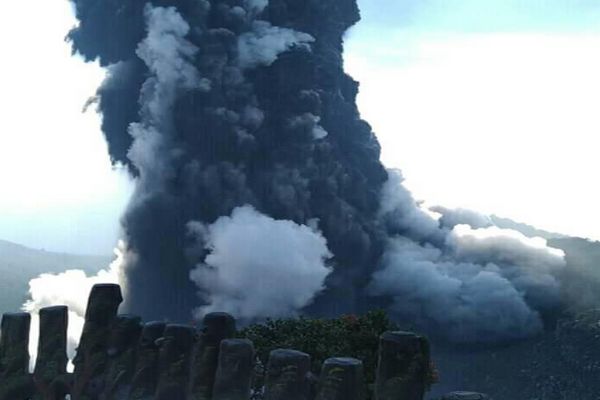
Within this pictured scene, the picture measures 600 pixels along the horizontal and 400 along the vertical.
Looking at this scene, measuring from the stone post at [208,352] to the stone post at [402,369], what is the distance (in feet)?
16.3

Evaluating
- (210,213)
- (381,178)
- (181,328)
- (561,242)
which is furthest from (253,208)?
(181,328)

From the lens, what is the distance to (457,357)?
109375mm

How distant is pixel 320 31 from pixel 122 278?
2168 inches

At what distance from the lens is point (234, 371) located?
58.3 feet

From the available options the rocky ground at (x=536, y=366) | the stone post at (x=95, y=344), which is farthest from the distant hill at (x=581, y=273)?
the stone post at (x=95, y=344)

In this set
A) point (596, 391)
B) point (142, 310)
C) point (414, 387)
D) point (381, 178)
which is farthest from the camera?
point (381, 178)

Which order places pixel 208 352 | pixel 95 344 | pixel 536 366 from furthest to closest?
pixel 536 366 < pixel 95 344 < pixel 208 352

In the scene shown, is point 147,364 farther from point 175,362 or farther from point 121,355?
point 175,362

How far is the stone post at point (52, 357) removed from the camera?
21766mm

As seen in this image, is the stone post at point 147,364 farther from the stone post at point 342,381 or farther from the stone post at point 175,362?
the stone post at point 342,381

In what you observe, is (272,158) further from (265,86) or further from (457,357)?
(457,357)

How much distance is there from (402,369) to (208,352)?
19.0 feet

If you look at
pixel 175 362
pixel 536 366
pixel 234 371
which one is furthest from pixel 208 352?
pixel 536 366

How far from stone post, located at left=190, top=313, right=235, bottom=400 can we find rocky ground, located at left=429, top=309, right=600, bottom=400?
235 feet
